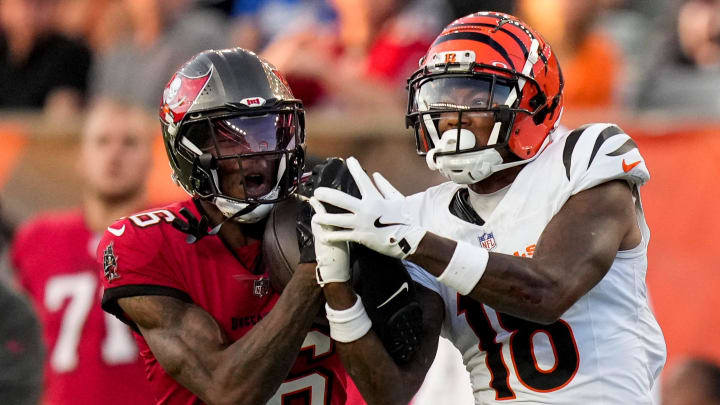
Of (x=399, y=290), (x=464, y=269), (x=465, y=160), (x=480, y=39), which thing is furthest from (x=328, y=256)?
(x=480, y=39)

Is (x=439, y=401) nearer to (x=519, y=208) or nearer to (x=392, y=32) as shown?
(x=519, y=208)

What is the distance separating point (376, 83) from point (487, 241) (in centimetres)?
360

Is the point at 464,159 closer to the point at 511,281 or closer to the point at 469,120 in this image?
the point at 469,120

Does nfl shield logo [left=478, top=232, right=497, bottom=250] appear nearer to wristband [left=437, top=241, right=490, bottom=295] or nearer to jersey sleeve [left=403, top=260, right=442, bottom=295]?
jersey sleeve [left=403, top=260, right=442, bottom=295]

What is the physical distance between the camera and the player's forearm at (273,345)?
140 inches

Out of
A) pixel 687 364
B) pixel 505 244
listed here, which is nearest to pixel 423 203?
pixel 505 244

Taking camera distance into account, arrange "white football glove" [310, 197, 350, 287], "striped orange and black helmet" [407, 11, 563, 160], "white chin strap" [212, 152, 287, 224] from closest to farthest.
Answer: "white football glove" [310, 197, 350, 287]
"striped orange and black helmet" [407, 11, 563, 160]
"white chin strap" [212, 152, 287, 224]

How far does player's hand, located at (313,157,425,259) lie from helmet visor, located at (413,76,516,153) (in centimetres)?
36

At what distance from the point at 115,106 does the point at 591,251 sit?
411 centimetres

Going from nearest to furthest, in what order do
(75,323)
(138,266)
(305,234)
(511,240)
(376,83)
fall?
(305,234) → (511,240) → (138,266) → (75,323) → (376,83)

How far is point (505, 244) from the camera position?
3662 mm

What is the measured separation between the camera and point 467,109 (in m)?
3.61

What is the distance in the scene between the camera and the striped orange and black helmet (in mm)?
3631

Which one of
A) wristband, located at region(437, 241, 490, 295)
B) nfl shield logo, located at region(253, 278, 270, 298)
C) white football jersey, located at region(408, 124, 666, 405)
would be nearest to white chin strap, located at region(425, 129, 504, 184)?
white football jersey, located at region(408, 124, 666, 405)
